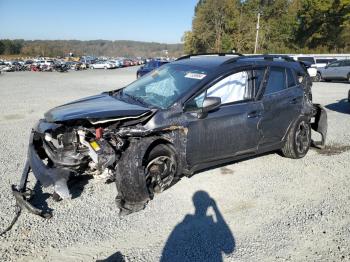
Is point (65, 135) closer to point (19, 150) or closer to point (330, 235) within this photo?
point (19, 150)

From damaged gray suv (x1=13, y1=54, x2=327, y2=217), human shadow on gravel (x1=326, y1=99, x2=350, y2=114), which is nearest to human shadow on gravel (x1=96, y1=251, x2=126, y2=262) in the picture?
damaged gray suv (x1=13, y1=54, x2=327, y2=217)

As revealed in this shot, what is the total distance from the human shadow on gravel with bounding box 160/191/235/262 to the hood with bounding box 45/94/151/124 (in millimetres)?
1366

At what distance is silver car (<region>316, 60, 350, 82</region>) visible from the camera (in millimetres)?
21344

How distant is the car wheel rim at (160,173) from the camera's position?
4.16 metres

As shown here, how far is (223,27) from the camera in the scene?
70.8 metres

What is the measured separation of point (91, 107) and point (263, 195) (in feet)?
8.18

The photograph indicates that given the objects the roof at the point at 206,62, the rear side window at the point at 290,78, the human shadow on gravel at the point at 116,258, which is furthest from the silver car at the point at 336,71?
the human shadow on gravel at the point at 116,258

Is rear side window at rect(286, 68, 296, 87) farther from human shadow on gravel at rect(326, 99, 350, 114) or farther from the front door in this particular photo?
human shadow on gravel at rect(326, 99, 350, 114)

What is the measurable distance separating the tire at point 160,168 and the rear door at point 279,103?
5.24 feet

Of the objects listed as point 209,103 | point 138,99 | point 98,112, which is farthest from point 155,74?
point 98,112

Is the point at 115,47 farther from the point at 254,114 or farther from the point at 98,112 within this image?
the point at 98,112

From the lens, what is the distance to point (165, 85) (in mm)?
4941

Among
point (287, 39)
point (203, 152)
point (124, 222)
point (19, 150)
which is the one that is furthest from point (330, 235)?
point (287, 39)

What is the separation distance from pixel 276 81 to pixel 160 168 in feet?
8.19
